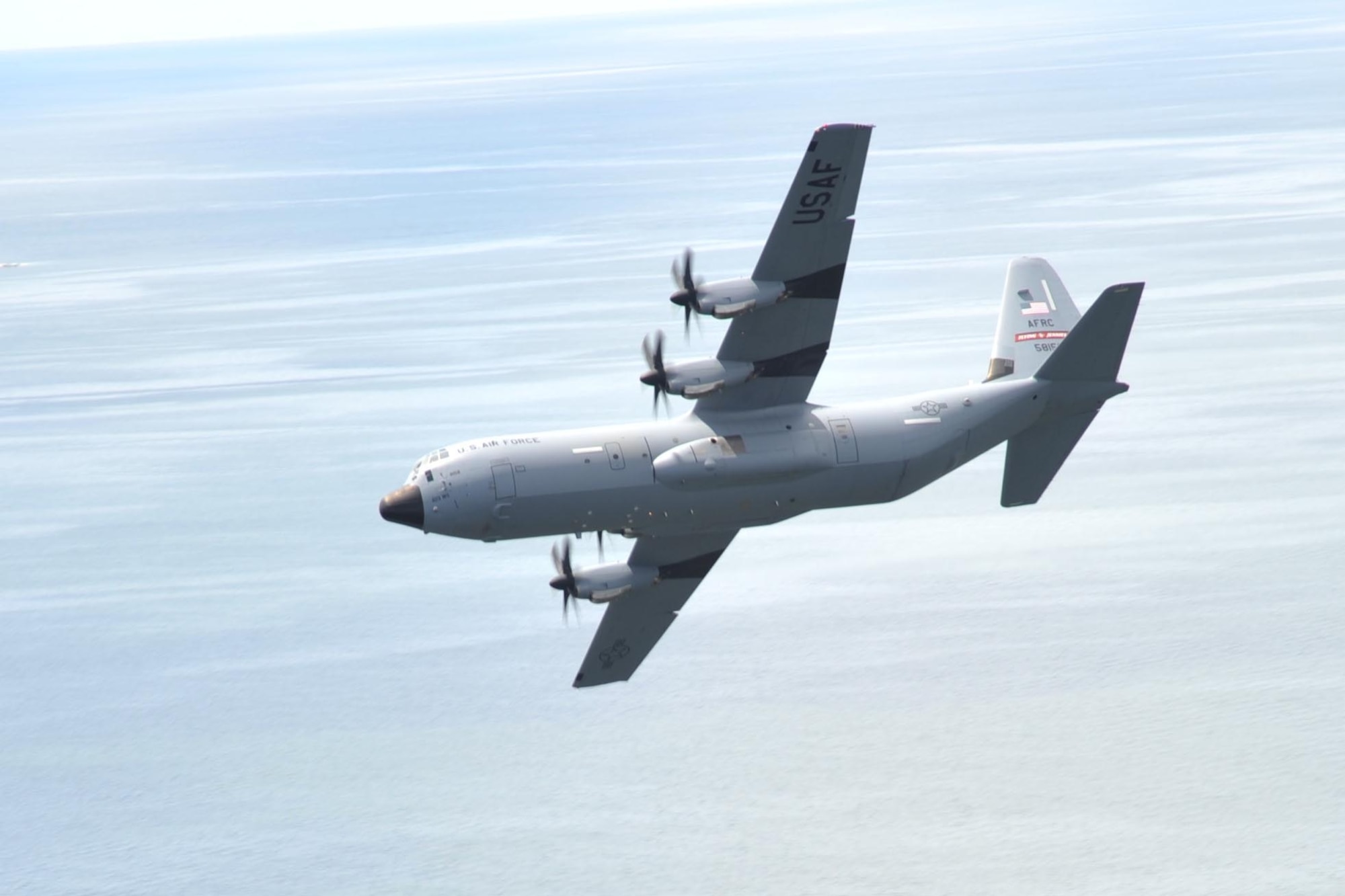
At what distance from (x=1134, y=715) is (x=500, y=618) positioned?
6470 cm

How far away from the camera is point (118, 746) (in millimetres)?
168750

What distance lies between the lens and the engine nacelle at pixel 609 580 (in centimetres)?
6544

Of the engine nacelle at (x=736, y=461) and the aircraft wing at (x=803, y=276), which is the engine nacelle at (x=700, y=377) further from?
the engine nacelle at (x=736, y=461)

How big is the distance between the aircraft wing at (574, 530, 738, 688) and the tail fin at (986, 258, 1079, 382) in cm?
1281

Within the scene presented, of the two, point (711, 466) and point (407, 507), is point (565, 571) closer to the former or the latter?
point (711, 466)

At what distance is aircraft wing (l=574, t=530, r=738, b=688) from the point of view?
6744 centimetres

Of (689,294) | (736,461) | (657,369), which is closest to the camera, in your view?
(689,294)

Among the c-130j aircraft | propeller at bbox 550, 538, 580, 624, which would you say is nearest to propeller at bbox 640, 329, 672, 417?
the c-130j aircraft

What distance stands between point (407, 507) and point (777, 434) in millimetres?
13134

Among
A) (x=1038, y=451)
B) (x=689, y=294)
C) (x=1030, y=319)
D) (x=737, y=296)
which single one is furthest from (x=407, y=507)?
(x=1030, y=319)

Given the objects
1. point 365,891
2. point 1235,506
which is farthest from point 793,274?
point 1235,506

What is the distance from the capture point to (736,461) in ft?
192

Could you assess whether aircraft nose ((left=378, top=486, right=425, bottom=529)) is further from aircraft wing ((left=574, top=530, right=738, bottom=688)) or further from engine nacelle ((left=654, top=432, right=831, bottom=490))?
aircraft wing ((left=574, top=530, right=738, bottom=688))

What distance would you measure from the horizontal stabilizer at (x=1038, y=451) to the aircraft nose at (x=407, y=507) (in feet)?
71.7
